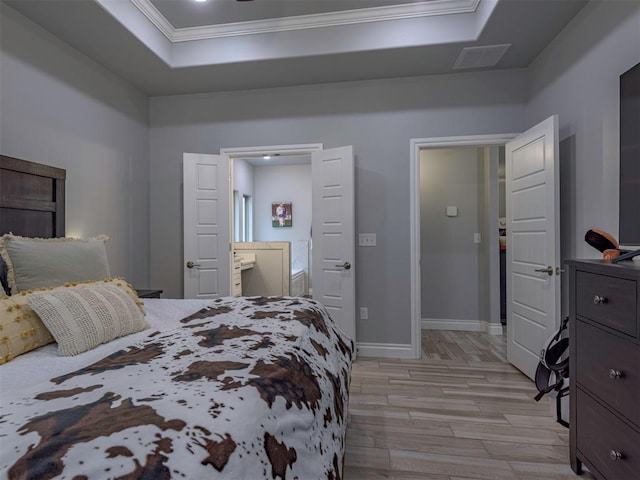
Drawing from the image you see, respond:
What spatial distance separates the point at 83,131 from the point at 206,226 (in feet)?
4.21

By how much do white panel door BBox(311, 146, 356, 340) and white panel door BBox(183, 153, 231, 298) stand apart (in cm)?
95

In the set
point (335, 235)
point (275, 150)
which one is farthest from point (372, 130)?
point (335, 235)

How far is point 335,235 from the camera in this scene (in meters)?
3.31

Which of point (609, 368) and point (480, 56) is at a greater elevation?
point (480, 56)

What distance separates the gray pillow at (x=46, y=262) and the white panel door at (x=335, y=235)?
1862 mm

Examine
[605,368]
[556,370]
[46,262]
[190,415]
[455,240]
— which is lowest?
[556,370]

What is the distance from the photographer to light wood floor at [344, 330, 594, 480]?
1700 mm

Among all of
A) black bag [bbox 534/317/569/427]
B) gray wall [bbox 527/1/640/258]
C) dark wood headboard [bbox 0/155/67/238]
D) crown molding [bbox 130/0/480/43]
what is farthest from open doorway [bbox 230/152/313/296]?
black bag [bbox 534/317/569/427]

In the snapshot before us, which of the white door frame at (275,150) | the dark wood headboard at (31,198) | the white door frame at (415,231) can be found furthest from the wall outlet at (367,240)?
the dark wood headboard at (31,198)

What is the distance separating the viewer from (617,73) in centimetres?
198

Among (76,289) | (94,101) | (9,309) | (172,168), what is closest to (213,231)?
(172,168)

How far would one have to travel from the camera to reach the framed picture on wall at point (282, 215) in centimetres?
687

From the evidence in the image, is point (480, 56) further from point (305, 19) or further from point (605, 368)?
point (605, 368)

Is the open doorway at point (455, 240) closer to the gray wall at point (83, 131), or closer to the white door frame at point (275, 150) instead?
the white door frame at point (275, 150)
